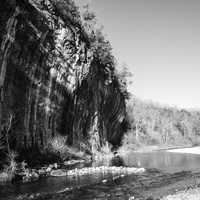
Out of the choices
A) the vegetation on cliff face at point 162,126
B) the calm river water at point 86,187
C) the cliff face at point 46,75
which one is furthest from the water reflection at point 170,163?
the vegetation on cliff face at point 162,126

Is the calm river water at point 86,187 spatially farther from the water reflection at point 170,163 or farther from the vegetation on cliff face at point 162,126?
the vegetation on cliff face at point 162,126

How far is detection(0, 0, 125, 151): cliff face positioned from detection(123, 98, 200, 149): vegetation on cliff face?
39.3 metres

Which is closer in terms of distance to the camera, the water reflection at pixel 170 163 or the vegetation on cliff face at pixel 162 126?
the water reflection at pixel 170 163

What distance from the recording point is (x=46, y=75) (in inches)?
A: 1382

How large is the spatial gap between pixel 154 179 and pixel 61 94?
19.9m

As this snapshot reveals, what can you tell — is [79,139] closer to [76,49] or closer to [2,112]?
[76,49]

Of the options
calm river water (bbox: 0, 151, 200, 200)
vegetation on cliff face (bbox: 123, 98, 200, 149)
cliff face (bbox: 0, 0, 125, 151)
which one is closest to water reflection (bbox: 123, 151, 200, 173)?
calm river water (bbox: 0, 151, 200, 200)

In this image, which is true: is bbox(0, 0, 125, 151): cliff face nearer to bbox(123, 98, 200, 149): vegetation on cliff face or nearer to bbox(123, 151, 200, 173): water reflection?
bbox(123, 151, 200, 173): water reflection

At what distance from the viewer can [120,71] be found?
6600 cm

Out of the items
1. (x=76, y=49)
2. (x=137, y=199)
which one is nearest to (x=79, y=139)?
(x=76, y=49)

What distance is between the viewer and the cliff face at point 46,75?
28.8 metres

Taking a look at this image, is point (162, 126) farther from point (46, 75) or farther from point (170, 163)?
point (46, 75)

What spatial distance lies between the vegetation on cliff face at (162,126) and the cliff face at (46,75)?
129 ft

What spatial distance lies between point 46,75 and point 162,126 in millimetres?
82452
